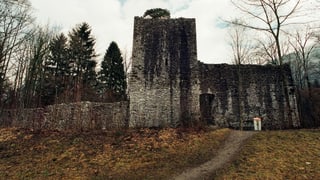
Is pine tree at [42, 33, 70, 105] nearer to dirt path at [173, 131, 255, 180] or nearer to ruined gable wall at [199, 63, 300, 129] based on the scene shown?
ruined gable wall at [199, 63, 300, 129]

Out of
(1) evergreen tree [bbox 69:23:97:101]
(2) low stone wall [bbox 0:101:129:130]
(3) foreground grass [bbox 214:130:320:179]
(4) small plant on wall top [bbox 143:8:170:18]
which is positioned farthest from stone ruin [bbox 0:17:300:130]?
(1) evergreen tree [bbox 69:23:97:101]

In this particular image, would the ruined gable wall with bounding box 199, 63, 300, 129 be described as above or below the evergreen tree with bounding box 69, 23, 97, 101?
below

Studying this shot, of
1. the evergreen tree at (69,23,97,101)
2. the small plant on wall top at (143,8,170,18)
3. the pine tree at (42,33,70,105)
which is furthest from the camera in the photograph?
the evergreen tree at (69,23,97,101)

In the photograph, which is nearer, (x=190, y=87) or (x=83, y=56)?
(x=190, y=87)

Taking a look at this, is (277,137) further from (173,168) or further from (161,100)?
(161,100)

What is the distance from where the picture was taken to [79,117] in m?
16.5

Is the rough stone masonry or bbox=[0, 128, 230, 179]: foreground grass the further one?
the rough stone masonry

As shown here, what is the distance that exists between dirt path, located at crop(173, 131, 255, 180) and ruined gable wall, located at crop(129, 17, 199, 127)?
335cm

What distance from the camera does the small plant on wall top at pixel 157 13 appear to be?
18.8 metres

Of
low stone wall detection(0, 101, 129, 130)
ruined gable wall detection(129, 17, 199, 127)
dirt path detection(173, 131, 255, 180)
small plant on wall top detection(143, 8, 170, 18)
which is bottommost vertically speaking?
dirt path detection(173, 131, 255, 180)

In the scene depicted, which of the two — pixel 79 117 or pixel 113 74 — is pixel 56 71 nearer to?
pixel 113 74

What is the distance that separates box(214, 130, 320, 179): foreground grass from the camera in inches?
361

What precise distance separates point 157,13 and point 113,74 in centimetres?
1091

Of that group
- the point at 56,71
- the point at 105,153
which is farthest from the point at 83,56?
the point at 105,153
